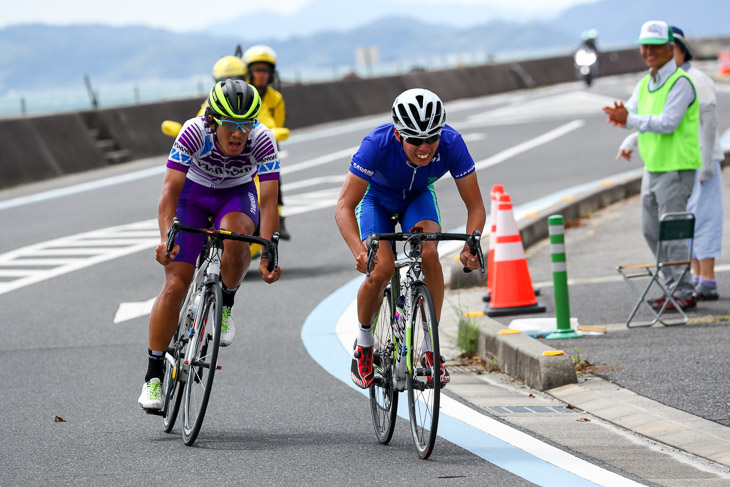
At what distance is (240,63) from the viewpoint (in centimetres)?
1114

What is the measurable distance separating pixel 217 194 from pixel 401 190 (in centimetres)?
115

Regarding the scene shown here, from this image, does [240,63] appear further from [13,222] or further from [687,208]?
[13,222]

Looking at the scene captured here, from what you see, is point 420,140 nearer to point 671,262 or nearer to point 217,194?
point 217,194

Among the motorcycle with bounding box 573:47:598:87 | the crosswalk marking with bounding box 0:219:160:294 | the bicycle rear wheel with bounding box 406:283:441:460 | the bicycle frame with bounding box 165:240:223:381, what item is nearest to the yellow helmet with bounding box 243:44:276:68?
the crosswalk marking with bounding box 0:219:160:294

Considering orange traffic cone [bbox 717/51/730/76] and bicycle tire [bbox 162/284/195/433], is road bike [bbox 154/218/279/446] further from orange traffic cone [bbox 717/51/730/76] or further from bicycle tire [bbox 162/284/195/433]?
orange traffic cone [bbox 717/51/730/76]

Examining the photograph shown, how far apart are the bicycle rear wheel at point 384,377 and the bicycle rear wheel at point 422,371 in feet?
0.59

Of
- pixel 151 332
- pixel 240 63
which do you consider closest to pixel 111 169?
pixel 240 63

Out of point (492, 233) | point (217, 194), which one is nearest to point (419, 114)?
point (217, 194)

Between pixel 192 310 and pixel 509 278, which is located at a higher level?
pixel 192 310

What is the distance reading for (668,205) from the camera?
9305 mm

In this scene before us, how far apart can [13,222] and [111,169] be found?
657cm

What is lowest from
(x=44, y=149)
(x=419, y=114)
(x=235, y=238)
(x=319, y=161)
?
(x=235, y=238)

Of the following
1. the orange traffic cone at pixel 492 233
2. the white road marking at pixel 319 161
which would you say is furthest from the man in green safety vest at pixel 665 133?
the white road marking at pixel 319 161

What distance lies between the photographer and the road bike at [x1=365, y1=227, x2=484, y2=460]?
5.73m
